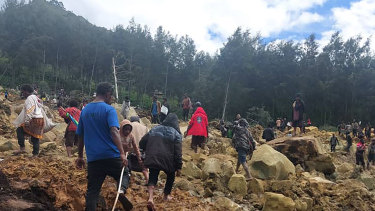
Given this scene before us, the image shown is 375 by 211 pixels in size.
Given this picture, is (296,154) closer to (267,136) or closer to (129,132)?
(267,136)

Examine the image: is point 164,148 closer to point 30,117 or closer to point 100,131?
point 100,131

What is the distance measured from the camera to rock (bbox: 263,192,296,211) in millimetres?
5602

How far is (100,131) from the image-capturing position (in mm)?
3600

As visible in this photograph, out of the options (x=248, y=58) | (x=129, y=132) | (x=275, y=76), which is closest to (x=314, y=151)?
(x=129, y=132)

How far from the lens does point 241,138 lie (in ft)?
25.1

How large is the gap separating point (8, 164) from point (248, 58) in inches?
1350

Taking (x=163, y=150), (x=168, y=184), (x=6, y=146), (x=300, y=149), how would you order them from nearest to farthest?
1. (x=163, y=150)
2. (x=168, y=184)
3. (x=6, y=146)
4. (x=300, y=149)

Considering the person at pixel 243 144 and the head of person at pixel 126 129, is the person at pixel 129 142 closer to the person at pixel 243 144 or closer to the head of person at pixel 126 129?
the head of person at pixel 126 129

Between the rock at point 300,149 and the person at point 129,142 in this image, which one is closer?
the person at point 129,142

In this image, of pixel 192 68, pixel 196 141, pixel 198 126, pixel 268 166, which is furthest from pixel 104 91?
pixel 192 68

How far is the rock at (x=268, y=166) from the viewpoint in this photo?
763 centimetres

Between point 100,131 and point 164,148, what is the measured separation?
120cm

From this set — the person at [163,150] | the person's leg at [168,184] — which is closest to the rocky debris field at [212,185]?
the person's leg at [168,184]

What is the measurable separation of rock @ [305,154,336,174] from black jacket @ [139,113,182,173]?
22.0 ft
